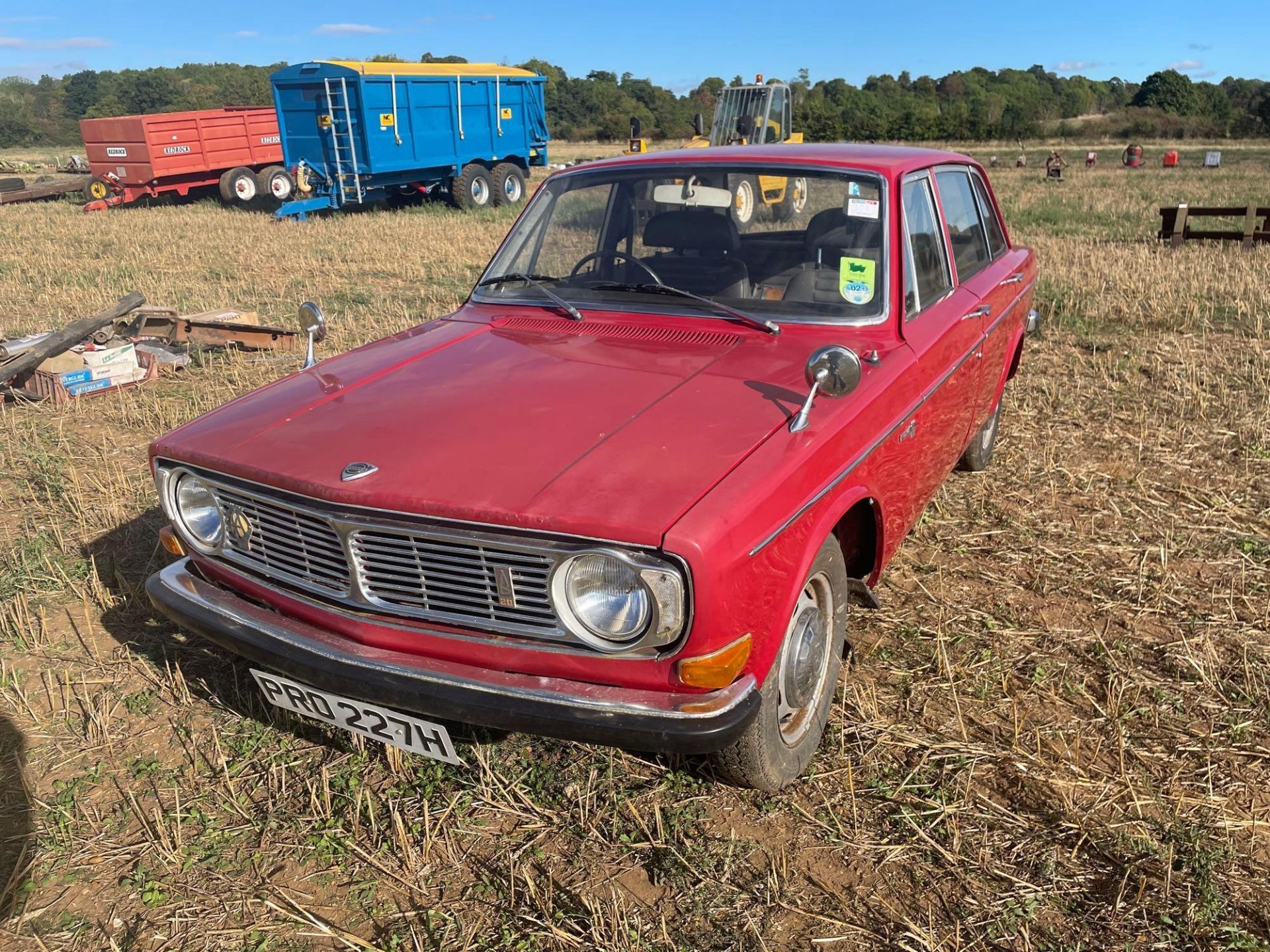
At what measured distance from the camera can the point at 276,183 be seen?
62.8ft

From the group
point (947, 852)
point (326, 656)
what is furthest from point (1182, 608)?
point (326, 656)

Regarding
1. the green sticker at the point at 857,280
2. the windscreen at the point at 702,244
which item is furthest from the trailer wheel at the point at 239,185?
the green sticker at the point at 857,280

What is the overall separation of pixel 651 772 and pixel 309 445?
1413 mm

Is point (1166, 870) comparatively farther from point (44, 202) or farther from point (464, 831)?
point (44, 202)

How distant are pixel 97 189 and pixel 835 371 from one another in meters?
22.1

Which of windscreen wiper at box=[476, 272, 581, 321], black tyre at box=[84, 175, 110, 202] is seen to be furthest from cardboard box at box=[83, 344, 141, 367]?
black tyre at box=[84, 175, 110, 202]

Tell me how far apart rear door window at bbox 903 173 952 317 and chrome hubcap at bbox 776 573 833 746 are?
1.12m

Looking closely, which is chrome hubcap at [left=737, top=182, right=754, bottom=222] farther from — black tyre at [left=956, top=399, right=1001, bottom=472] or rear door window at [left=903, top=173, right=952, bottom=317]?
black tyre at [left=956, top=399, right=1001, bottom=472]

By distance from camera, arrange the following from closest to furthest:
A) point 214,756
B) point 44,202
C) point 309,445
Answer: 1. point 309,445
2. point 214,756
3. point 44,202

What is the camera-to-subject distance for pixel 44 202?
21453 millimetres

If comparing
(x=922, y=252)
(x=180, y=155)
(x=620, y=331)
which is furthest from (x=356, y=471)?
(x=180, y=155)

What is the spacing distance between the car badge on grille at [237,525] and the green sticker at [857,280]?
2064mm

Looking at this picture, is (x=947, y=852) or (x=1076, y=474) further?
(x=1076, y=474)

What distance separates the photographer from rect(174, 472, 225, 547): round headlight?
9.06 feet
